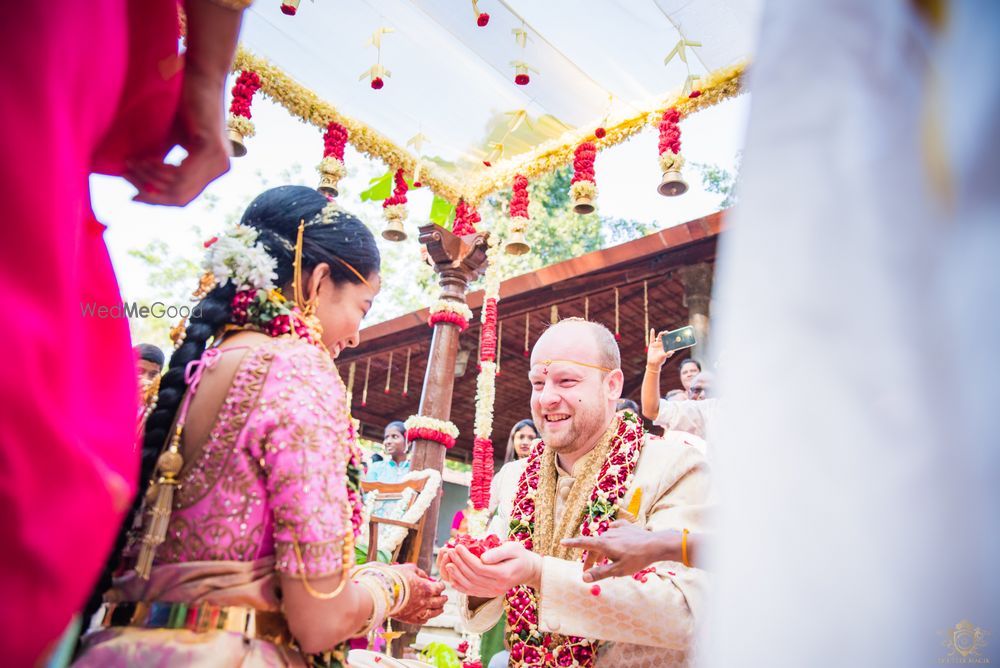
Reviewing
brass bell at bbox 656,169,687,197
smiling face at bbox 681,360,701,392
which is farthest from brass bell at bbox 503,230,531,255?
smiling face at bbox 681,360,701,392

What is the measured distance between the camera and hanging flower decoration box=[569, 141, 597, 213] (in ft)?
18.0

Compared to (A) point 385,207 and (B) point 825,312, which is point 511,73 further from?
(B) point 825,312

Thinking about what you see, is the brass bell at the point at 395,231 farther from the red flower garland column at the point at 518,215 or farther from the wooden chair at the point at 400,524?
the wooden chair at the point at 400,524

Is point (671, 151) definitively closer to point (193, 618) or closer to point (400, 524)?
point (400, 524)

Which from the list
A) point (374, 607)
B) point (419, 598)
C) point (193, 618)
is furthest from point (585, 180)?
point (193, 618)

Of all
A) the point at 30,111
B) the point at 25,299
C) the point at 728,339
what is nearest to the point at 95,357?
the point at 25,299

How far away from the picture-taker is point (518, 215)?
6031 mm

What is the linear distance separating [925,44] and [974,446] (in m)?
0.47

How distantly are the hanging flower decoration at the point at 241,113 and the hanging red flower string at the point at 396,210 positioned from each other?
141 centimetres

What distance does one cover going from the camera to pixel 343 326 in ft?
6.42

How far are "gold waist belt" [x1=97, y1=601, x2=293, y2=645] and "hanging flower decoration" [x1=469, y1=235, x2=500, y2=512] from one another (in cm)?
171

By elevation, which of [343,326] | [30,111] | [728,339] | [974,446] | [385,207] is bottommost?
[974,446]

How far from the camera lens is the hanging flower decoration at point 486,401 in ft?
13.3

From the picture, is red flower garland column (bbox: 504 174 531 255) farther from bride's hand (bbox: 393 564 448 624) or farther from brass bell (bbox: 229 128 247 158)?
bride's hand (bbox: 393 564 448 624)
